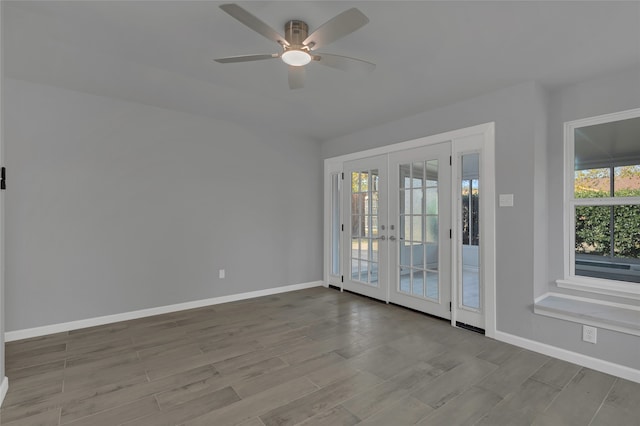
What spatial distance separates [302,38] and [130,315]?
139 inches

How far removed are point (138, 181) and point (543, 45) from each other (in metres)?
4.20

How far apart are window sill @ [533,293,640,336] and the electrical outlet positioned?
40 mm

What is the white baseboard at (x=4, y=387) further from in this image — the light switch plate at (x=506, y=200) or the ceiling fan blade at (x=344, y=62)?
the light switch plate at (x=506, y=200)

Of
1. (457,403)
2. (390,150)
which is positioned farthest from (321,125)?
(457,403)

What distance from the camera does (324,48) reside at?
2.50 meters

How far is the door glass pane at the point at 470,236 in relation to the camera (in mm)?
3445

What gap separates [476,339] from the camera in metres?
3.13

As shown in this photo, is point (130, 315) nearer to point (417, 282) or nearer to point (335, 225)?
point (335, 225)

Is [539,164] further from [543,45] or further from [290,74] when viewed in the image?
[290,74]

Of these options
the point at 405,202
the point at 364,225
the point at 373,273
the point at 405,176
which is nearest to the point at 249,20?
the point at 405,176

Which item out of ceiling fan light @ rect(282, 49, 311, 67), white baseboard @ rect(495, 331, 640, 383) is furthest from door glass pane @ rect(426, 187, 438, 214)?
ceiling fan light @ rect(282, 49, 311, 67)

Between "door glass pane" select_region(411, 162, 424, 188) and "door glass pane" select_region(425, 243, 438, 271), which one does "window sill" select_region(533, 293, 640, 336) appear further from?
"door glass pane" select_region(411, 162, 424, 188)

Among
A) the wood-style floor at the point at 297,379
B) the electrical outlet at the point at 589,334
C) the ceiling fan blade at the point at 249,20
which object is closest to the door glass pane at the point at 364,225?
the wood-style floor at the point at 297,379

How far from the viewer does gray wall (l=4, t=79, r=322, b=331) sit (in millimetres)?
3143
